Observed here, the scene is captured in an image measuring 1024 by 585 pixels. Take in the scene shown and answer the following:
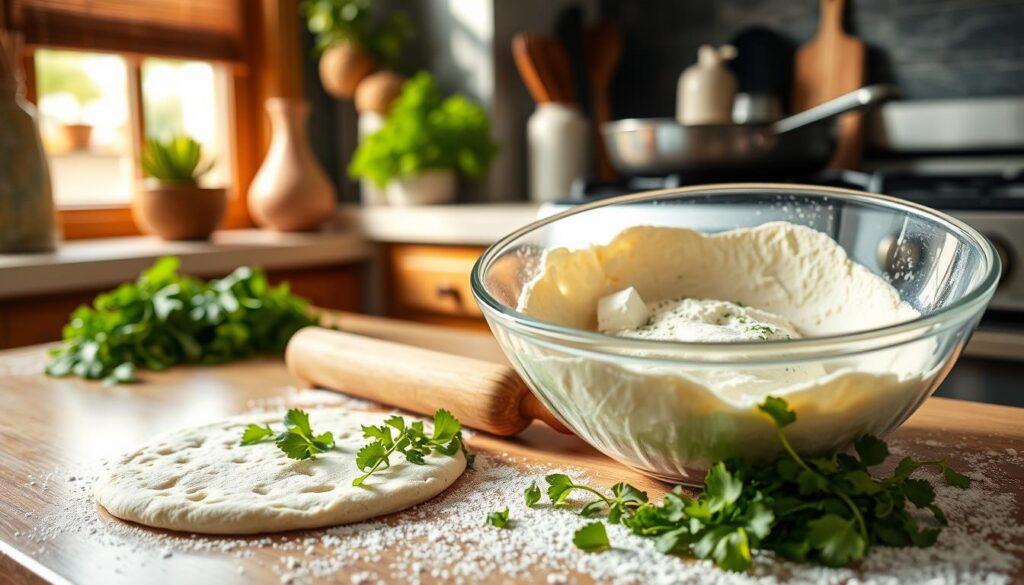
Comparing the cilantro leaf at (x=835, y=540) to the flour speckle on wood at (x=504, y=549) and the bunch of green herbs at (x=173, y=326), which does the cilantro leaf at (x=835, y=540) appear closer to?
the flour speckle on wood at (x=504, y=549)

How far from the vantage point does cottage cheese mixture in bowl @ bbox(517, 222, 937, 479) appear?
0.53 m

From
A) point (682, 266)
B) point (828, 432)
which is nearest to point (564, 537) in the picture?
point (828, 432)

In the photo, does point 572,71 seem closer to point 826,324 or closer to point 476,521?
point 826,324

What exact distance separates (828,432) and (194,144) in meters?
1.92

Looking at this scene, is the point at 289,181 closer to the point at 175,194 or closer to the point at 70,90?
the point at 175,194

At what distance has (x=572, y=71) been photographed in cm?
256

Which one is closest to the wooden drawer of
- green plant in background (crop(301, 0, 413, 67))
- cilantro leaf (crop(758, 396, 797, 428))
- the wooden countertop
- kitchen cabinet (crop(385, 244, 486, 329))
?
kitchen cabinet (crop(385, 244, 486, 329))

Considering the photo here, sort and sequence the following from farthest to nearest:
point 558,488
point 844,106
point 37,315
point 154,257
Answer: point 154,257
point 37,315
point 844,106
point 558,488

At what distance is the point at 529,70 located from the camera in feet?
7.72

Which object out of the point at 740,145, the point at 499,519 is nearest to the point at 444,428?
the point at 499,519

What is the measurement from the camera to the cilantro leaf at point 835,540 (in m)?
0.48

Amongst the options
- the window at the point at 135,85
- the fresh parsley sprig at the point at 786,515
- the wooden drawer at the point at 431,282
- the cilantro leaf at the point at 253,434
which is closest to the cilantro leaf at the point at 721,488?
the fresh parsley sprig at the point at 786,515

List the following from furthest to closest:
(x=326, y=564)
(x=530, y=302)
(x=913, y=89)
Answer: (x=913, y=89) < (x=530, y=302) < (x=326, y=564)

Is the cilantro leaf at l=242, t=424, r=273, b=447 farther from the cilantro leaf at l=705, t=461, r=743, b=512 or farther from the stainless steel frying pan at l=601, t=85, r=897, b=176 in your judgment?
the stainless steel frying pan at l=601, t=85, r=897, b=176
